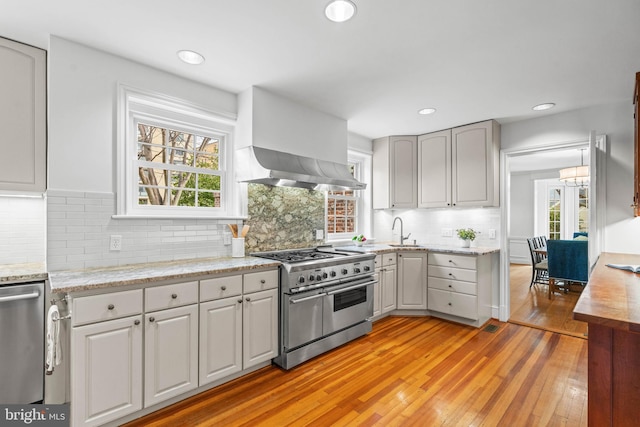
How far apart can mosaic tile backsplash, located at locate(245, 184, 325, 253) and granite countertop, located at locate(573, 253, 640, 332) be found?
8.28 ft

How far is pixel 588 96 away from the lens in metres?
3.05

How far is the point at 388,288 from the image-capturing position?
151 inches

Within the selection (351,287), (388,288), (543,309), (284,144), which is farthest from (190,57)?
(543,309)

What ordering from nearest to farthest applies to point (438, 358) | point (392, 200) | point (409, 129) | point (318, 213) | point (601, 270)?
point (601, 270) < point (438, 358) < point (318, 213) < point (409, 129) < point (392, 200)

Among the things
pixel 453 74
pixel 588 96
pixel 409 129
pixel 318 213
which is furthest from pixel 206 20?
pixel 588 96

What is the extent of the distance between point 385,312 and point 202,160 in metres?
2.75

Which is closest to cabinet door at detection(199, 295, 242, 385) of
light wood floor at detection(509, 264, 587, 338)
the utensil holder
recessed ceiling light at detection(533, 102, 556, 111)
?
the utensil holder

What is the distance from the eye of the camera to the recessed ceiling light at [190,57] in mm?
2305

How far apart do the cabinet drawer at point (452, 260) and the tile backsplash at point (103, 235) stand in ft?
8.98

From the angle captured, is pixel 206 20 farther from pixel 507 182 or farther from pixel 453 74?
pixel 507 182

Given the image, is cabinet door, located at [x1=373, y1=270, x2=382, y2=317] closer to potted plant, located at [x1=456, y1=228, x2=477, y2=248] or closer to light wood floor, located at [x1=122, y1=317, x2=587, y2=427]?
light wood floor, located at [x1=122, y1=317, x2=587, y2=427]

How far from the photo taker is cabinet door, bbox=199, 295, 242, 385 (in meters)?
2.16

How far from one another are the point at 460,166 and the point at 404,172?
2.50ft
